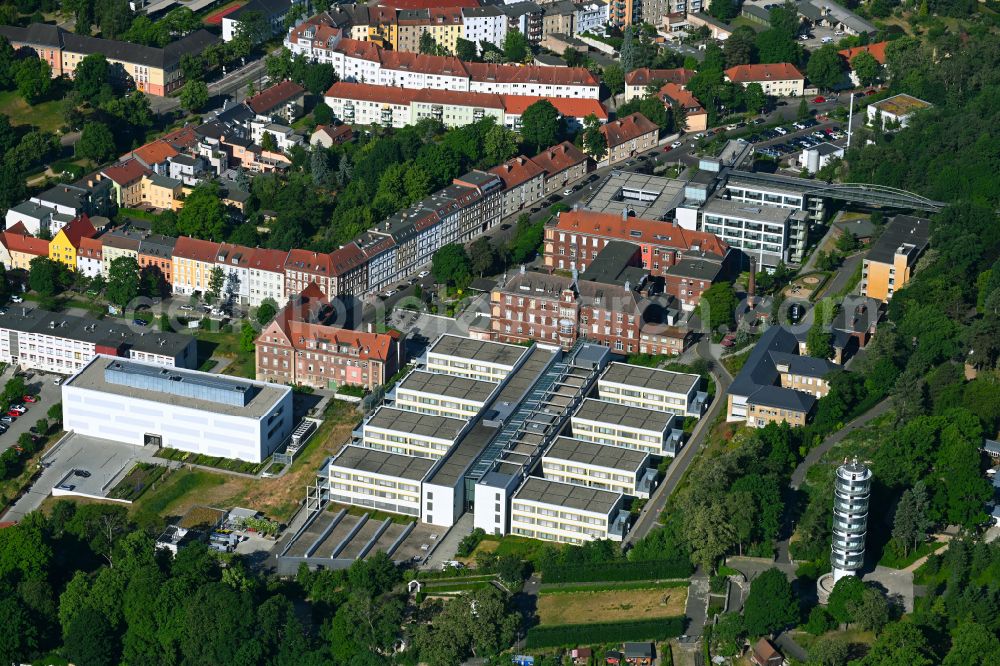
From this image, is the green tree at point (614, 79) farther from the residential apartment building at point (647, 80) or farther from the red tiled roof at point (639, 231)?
the red tiled roof at point (639, 231)

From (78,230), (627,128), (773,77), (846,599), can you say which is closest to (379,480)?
(846,599)

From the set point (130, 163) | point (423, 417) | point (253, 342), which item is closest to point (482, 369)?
point (423, 417)

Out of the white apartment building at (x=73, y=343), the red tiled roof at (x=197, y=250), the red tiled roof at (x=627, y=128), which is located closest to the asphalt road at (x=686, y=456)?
the red tiled roof at (x=627, y=128)

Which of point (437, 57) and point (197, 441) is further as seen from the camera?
point (437, 57)

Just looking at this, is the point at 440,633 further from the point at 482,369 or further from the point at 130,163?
the point at 130,163

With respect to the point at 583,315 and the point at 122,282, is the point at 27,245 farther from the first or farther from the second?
the point at 583,315
